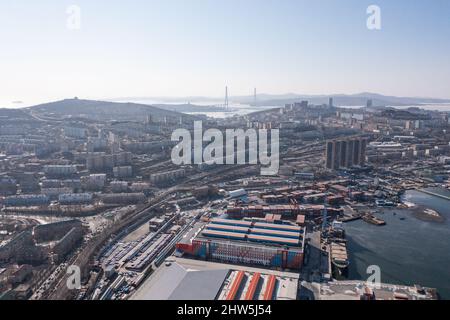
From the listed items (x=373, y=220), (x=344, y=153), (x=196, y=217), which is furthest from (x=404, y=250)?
(x=344, y=153)

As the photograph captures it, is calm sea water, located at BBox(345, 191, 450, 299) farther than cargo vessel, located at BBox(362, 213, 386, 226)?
No

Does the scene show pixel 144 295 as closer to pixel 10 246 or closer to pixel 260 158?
pixel 10 246

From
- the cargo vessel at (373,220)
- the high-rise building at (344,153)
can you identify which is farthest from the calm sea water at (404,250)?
the high-rise building at (344,153)

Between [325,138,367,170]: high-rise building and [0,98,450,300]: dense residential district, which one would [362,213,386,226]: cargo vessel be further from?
[325,138,367,170]: high-rise building

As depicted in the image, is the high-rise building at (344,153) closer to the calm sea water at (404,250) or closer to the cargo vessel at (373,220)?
the calm sea water at (404,250)

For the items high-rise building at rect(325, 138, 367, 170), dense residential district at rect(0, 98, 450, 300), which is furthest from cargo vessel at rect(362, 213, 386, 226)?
high-rise building at rect(325, 138, 367, 170)
